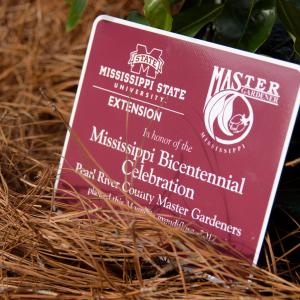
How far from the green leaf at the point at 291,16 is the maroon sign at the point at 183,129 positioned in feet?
0.25

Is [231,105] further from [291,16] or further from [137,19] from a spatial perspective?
[137,19]

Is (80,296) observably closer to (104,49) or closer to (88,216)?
(88,216)

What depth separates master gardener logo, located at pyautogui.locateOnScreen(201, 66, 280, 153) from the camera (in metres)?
0.99

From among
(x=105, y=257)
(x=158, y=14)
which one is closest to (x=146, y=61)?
(x=158, y=14)

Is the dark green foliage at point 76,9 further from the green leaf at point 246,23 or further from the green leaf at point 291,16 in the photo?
the green leaf at point 291,16

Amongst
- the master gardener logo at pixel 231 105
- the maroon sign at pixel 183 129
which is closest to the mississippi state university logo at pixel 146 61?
the maroon sign at pixel 183 129

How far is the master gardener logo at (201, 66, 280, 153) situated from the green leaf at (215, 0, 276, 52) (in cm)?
8

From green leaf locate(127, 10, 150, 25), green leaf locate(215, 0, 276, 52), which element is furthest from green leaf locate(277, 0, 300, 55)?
green leaf locate(127, 10, 150, 25)

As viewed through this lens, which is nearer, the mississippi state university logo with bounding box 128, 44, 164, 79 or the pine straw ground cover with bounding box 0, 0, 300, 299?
the pine straw ground cover with bounding box 0, 0, 300, 299

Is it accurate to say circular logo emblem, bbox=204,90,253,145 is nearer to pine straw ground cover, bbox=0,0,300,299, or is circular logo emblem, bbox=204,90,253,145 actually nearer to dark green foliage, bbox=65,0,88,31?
pine straw ground cover, bbox=0,0,300,299

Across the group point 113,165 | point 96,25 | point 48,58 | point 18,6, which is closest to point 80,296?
point 113,165

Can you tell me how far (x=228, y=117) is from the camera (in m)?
1.01

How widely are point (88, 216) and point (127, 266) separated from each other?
4.5 inches

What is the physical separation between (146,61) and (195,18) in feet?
0.48
